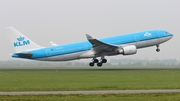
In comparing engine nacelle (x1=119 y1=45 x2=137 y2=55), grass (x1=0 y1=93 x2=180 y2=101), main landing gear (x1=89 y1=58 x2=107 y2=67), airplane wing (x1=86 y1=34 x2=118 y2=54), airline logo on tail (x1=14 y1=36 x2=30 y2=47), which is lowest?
grass (x1=0 y1=93 x2=180 y2=101)

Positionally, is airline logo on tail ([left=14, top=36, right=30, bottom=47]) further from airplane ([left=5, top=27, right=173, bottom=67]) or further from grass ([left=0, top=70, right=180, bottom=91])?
grass ([left=0, top=70, right=180, bottom=91])

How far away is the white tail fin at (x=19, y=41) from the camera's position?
6066cm

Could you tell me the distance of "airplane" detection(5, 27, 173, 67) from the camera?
59312 mm

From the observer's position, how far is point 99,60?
62.3 metres

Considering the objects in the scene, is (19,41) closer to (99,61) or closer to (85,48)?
(85,48)

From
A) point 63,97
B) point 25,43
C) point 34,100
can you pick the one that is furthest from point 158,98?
point 25,43

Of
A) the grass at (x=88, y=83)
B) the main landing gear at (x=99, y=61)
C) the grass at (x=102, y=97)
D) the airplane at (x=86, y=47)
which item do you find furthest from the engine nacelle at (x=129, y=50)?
the grass at (x=102, y=97)

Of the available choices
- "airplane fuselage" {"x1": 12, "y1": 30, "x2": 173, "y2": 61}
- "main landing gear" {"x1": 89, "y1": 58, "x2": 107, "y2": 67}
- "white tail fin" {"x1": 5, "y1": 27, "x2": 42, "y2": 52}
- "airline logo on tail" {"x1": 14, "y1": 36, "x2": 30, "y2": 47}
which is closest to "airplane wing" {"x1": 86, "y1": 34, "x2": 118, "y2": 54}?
"airplane fuselage" {"x1": 12, "y1": 30, "x2": 173, "y2": 61}

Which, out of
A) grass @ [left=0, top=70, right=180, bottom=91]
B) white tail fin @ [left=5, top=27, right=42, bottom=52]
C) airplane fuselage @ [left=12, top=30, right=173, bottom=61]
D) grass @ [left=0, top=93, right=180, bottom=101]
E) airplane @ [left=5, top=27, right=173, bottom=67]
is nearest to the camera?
grass @ [left=0, top=93, right=180, bottom=101]

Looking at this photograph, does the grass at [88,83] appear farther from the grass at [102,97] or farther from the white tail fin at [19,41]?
the white tail fin at [19,41]

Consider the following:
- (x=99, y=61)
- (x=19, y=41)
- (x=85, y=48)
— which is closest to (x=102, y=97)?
(x=85, y=48)

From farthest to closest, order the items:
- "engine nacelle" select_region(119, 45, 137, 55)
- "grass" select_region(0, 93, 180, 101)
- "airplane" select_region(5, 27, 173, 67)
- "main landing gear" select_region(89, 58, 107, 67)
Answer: "main landing gear" select_region(89, 58, 107, 67) → "airplane" select_region(5, 27, 173, 67) → "engine nacelle" select_region(119, 45, 137, 55) → "grass" select_region(0, 93, 180, 101)

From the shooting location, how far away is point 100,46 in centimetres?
5969

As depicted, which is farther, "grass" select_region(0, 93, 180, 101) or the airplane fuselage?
the airplane fuselage
